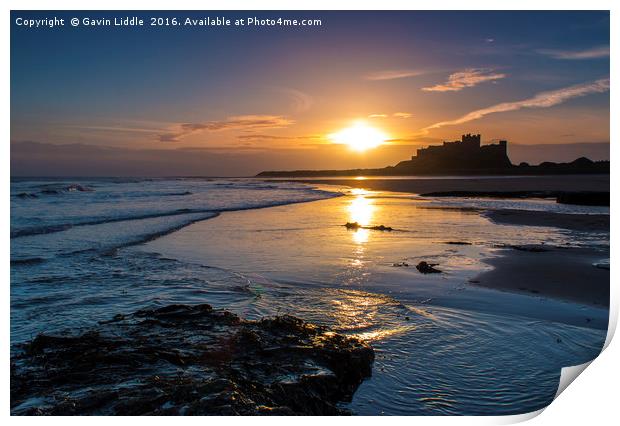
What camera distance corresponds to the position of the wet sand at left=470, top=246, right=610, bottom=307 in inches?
280

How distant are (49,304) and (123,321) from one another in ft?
5.94

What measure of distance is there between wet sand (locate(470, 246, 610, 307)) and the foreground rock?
13.3 ft

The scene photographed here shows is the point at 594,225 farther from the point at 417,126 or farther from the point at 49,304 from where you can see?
the point at 49,304

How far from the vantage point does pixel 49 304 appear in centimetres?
646

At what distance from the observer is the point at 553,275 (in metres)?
8.12

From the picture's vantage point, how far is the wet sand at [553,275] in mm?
7109

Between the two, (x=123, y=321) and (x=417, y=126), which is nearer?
(x=123, y=321)

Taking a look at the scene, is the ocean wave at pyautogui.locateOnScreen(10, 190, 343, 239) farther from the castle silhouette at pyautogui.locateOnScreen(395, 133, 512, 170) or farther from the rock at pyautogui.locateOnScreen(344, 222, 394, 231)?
the castle silhouette at pyautogui.locateOnScreen(395, 133, 512, 170)

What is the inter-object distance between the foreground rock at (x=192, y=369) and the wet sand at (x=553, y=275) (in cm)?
404

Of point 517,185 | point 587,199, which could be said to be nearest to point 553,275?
point 587,199

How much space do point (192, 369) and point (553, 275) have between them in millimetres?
6844

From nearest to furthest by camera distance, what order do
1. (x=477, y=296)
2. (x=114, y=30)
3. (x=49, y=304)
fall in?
Result: (x=49, y=304), (x=477, y=296), (x=114, y=30)
